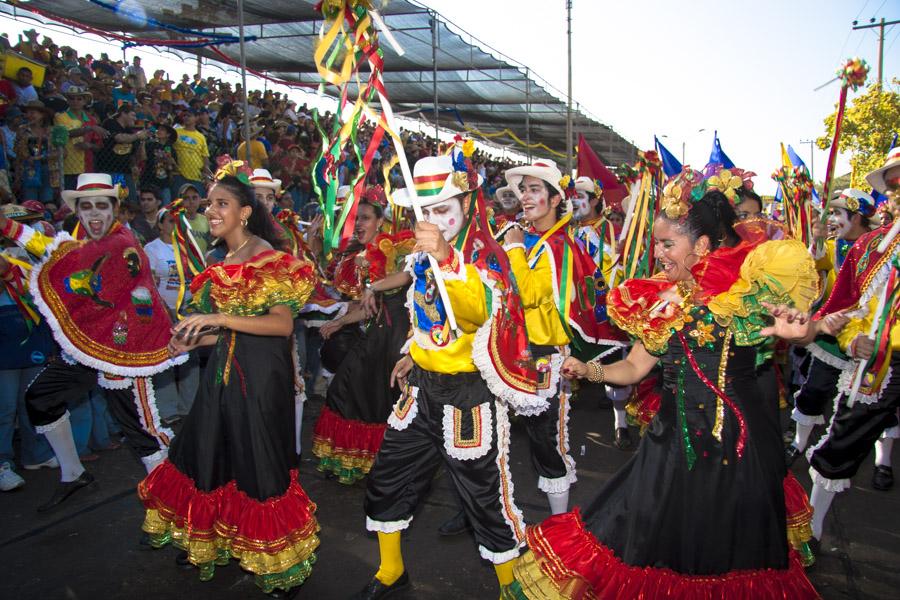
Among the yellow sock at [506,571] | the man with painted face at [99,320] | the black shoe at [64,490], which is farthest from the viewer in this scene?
the black shoe at [64,490]

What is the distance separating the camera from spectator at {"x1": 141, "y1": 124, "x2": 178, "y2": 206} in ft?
29.9

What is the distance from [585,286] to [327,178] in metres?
2.72

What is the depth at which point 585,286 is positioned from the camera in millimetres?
5059

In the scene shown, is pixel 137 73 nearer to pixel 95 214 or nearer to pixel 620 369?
pixel 95 214

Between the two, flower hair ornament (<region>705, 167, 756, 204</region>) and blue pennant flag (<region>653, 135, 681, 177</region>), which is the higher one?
blue pennant flag (<region>653, 135, 681, 177</region>)

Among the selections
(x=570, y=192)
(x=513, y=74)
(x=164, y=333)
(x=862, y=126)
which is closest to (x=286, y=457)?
(x=164, y=333)

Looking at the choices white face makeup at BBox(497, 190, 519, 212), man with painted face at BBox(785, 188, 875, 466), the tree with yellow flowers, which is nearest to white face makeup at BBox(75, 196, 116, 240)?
man with painted face at BBox(785, 188, 875, 466)

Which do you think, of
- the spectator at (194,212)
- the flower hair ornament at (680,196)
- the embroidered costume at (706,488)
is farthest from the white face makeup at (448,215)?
the spectator at (194,212)

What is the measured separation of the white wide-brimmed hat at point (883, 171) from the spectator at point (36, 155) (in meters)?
8.37

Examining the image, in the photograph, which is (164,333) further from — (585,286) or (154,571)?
(585,286)

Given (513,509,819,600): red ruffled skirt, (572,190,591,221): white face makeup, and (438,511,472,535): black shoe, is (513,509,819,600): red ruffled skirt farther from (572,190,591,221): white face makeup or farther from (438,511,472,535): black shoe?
(572,190,591,221): white face makeup

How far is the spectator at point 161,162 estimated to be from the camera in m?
9.12

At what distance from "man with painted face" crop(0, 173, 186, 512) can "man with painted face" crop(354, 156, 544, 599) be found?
71.6 inches

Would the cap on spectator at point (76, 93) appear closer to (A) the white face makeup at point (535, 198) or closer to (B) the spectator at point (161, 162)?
(B) the spectator at point (161, 162)
